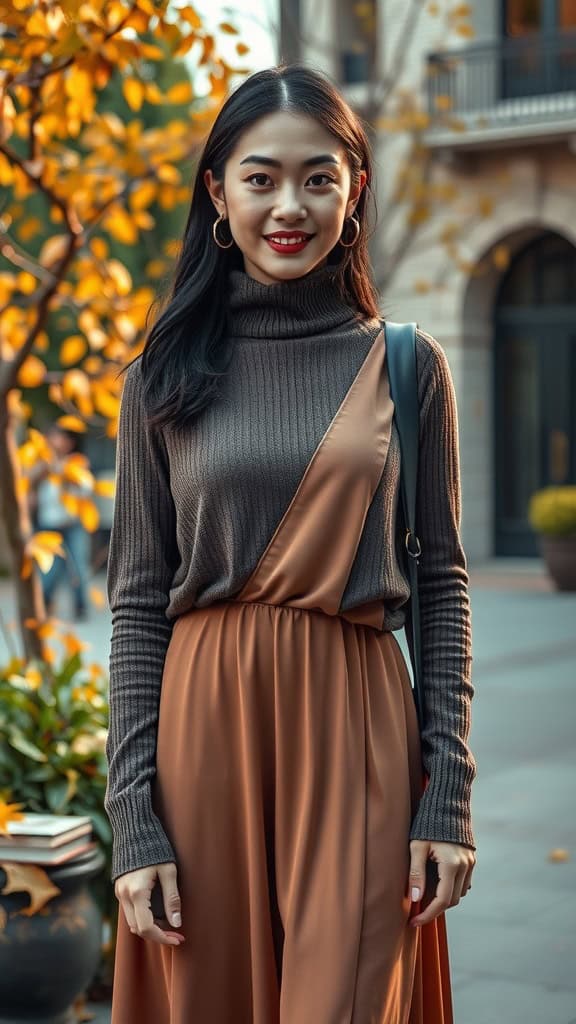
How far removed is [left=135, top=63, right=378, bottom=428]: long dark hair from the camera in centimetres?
247

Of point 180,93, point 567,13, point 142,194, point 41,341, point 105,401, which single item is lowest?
point 105,401

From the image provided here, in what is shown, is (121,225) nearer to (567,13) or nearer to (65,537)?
(65,537)

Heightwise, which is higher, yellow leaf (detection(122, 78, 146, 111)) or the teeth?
yellow leaf (detection(122, 78, 146, 111))

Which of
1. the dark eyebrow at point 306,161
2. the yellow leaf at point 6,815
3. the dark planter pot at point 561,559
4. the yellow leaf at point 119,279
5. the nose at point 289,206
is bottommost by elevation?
the dark planter pot at point 561,559

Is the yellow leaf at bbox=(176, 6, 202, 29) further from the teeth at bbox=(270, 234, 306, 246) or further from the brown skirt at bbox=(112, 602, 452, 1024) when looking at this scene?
the brown skirt at bbox=(112, 602, 452, 1024)

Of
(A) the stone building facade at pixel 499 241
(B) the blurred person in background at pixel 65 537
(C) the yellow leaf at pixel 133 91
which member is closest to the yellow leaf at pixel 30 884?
(C) the yellow leaf at pixel 133 91

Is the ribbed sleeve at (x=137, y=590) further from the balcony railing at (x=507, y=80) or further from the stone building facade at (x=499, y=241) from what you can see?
the balcony railing at (x=507, y=80)

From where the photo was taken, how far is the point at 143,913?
7.75 ft

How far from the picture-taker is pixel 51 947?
164 inches

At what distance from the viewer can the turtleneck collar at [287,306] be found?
8.32ft

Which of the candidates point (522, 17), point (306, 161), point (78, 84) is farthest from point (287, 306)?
point (522, 17)

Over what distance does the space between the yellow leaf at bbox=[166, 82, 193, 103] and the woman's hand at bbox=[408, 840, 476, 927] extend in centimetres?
391

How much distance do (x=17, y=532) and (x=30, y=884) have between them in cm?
149

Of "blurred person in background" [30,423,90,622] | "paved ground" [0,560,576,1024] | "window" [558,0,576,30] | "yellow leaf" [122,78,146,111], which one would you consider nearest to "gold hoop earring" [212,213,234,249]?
"yellow leaf" [122,78,146,111]
